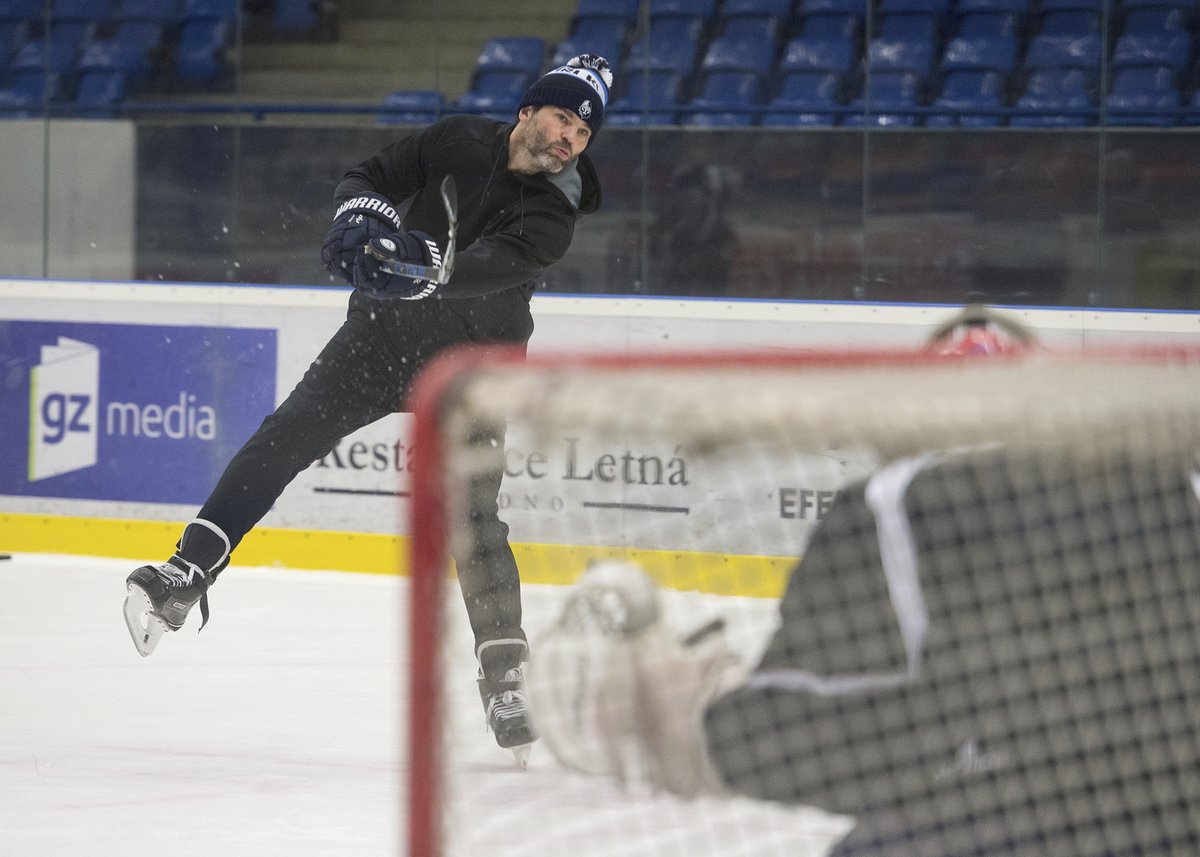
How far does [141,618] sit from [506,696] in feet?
4.84

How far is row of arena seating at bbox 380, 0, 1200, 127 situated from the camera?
504 cm

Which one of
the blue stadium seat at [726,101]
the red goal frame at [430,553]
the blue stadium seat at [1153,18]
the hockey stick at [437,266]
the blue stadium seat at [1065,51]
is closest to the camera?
the red goal frame at [430,553]

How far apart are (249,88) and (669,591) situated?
16.6 feet

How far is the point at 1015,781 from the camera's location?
3.84 ft

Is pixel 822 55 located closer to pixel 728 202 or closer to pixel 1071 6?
pixel 728 202

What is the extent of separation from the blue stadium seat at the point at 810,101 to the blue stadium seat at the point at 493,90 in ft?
2.76

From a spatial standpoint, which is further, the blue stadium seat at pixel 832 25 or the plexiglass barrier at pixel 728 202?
the blue stadium seat at pixel 832 25

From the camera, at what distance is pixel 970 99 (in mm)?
5371

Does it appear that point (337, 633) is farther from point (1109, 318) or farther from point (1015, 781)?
point (1015, 781)

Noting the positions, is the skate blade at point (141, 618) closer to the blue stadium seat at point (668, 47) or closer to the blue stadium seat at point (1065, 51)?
the blue stadium seat at point (668, 47)

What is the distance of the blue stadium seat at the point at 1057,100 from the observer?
512 centimetres

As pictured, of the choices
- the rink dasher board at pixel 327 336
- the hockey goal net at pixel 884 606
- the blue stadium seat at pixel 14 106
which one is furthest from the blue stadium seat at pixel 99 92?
the hockey goal net at pixel 884 606

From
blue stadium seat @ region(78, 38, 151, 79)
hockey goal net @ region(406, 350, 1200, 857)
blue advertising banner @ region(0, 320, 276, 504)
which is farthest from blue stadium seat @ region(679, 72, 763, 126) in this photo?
hockey goal net @ region(406, 350, 1200, 857)

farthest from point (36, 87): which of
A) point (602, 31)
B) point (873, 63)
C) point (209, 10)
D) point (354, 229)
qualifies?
point (354, 229)
